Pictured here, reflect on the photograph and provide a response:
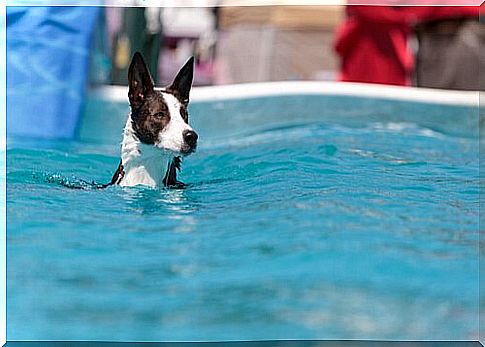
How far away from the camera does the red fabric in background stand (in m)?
5.18

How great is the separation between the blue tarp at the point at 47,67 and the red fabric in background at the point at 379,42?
79.5 inches

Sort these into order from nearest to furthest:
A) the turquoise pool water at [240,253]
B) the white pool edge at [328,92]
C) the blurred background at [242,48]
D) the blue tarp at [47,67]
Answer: the turquoise pool water at [240,253], the blue tarp at [47,67], the blurred background at [242,48], the white pool edge at [328,92]

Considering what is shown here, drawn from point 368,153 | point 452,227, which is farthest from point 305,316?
point 368,153

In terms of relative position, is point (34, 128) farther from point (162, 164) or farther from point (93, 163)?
point (162, 164)

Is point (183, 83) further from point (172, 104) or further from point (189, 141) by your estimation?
point (189, 141)

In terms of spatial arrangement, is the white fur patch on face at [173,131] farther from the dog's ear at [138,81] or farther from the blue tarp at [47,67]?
the blue tarp at [47,67]

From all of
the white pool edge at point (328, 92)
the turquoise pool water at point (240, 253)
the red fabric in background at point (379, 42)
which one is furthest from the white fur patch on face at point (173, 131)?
the red fabric in background at point (379, 42)

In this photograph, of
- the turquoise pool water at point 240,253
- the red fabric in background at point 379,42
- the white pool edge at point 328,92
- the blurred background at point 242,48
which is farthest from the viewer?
the red fabric in background at point 379,42

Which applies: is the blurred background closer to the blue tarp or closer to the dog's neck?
the blue tarp

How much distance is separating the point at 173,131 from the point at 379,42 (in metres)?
3.11

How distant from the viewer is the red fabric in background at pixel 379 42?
518 cm

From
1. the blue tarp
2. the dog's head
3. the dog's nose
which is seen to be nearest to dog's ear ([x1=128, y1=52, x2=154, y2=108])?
the dog's head

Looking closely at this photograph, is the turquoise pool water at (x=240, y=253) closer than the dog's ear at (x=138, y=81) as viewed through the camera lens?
Yes

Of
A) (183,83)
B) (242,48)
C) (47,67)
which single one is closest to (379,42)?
(242,48)
